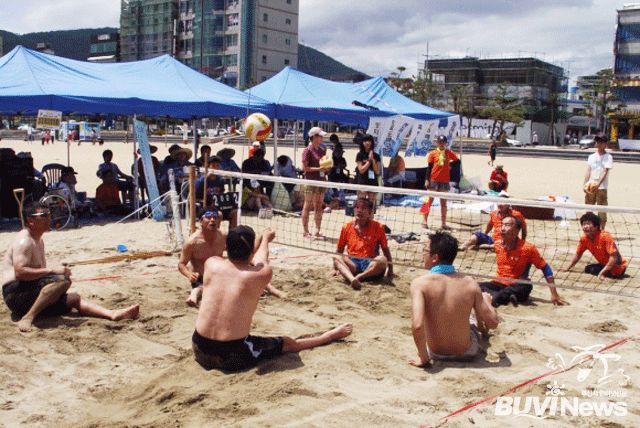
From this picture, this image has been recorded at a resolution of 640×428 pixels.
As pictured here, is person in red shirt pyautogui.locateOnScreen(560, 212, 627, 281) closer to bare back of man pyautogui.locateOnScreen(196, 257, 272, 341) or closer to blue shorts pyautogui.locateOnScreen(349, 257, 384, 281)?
blue shorts pyautogui.locateOnScreen(349, 257, 384, 281)

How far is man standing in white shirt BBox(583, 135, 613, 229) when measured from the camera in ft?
30.5

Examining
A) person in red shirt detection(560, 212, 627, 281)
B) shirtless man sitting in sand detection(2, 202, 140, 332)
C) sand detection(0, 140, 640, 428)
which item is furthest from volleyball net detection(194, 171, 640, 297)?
shirtless man sitting in sand detection(2, 202, 140, 332)

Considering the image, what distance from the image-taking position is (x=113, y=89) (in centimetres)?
1058

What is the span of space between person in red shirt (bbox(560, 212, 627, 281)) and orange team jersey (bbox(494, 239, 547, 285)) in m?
1.18

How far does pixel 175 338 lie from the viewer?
15.4 feet

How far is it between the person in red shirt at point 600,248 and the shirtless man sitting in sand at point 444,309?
9.63ft

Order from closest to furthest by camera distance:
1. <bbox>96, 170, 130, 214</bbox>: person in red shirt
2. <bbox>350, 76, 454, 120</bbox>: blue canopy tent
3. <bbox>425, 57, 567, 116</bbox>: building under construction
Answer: <bbox>96, 170, 130, 214</bbox>: person in red shirt < <bbox>350, 76, 454, 120</bbox>: blue canopy tent < <bbox>425, 57, 567, 116</bbox>: building under construction

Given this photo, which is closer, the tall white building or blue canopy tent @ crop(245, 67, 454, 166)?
blue canopy tent @ crop(245, 67, 454, 166)

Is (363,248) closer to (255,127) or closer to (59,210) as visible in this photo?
(255,127)

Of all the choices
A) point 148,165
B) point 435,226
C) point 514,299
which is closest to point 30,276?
point 514,299

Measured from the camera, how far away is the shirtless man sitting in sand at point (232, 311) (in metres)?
3.93

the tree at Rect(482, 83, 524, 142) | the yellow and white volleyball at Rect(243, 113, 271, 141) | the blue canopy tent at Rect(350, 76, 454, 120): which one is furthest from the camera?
the tree at Rect(482, 83, 524, 142)

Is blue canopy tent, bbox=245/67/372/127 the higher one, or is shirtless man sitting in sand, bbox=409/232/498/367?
blue canopy tent, bbox=245/67/372/127

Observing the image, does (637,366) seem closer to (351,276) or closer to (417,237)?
(351,276)
